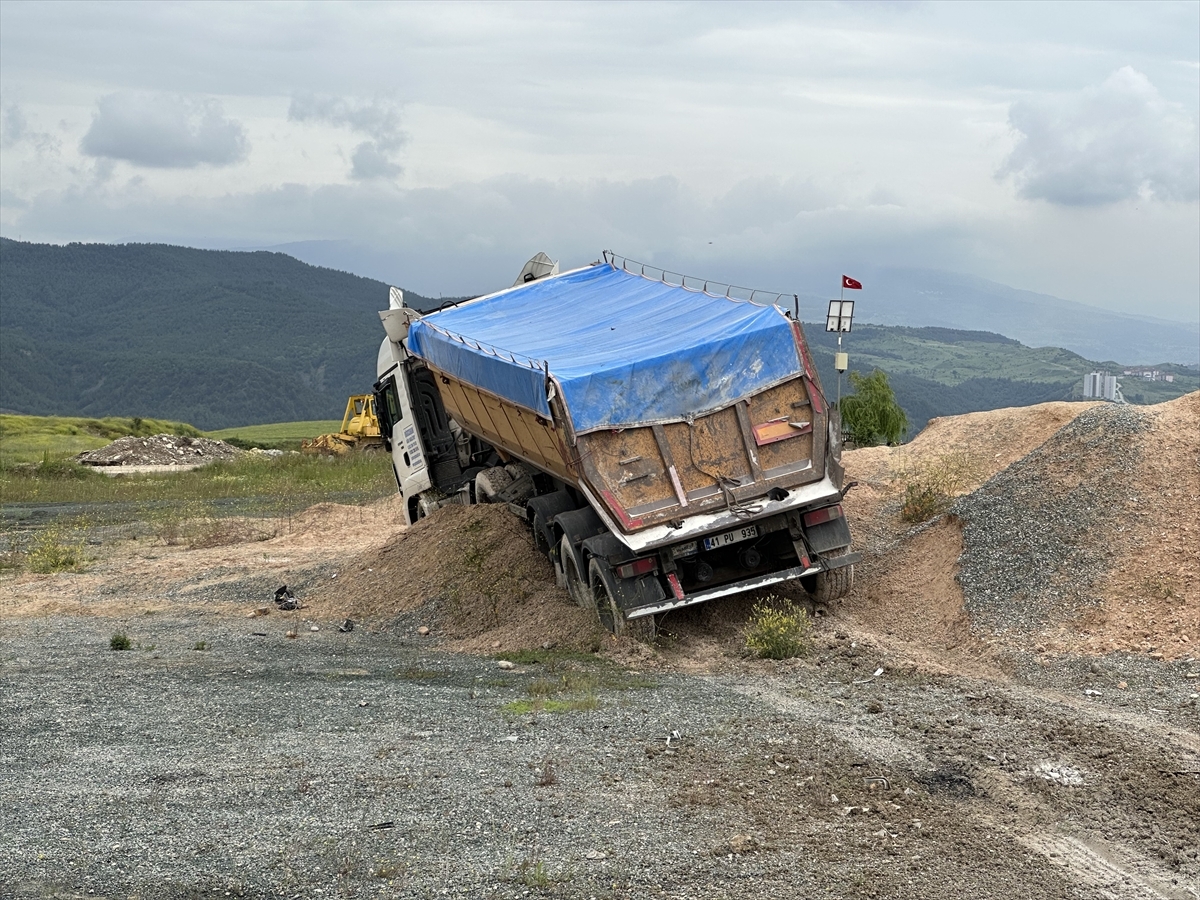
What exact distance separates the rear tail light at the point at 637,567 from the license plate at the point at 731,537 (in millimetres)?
553

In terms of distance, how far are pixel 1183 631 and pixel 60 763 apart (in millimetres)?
8863

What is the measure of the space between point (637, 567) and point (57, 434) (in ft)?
192

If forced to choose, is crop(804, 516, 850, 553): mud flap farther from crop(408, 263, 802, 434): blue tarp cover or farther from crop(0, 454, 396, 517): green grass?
crop(0, 454, 396, 517): green grass

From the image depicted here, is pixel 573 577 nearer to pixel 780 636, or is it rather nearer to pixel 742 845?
pixel 780 636

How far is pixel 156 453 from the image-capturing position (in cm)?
4947

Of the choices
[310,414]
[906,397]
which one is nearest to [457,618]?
[906,397]

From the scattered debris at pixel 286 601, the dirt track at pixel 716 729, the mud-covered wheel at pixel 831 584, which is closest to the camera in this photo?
the dirt track at pixel 716 729

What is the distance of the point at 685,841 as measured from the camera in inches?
271

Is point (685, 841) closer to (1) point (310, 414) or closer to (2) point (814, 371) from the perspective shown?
(2) point (814, 371)

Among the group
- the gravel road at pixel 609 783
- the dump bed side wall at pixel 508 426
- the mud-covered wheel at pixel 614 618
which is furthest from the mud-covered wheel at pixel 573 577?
the gravel road at pixel 609 783

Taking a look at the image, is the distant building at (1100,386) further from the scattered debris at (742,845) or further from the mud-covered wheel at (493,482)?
the scattered debris at (742,845)

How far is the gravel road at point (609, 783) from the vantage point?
647 cm

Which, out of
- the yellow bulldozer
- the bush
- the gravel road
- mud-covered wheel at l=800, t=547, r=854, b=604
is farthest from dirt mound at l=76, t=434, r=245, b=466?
the bush

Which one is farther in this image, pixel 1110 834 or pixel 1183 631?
pixel 1183 631
